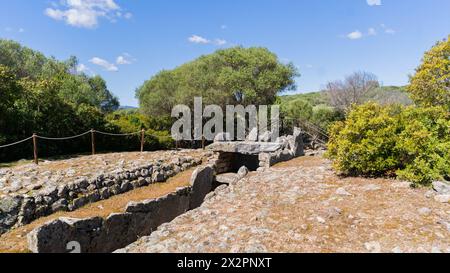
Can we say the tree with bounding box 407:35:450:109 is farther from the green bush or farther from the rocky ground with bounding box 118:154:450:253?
the rocky ground with bounding box 118:154:450:253

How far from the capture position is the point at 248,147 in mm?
13141

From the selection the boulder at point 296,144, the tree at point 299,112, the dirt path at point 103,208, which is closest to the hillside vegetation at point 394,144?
the boulder at point 296,144

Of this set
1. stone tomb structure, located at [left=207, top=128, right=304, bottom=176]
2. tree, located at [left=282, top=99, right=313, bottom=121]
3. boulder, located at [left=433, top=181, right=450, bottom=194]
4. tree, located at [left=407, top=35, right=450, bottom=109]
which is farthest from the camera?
tree, located at [left=282, top=99, right=313, bottom=121]

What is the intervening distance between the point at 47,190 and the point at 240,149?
7648 mm

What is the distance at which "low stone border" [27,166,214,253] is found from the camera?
6.19 m

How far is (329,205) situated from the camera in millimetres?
6113

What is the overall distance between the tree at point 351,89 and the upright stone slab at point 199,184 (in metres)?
19.9

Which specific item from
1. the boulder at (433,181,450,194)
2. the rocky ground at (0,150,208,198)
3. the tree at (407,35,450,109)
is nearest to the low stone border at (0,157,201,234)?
the rocky ground at (0,150,208,198)

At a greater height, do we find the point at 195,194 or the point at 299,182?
the point at 299,182

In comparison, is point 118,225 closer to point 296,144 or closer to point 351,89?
point 296,144

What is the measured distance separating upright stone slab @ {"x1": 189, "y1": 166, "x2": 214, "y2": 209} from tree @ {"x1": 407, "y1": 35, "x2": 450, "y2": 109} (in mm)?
8016
